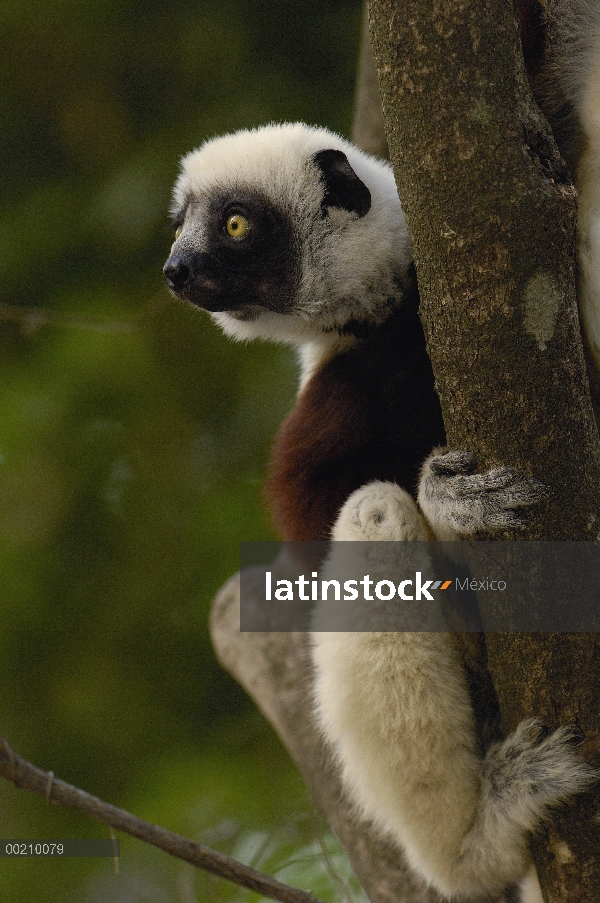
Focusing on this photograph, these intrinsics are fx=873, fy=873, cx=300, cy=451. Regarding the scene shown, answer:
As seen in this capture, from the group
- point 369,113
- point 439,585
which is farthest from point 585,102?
point 369,113

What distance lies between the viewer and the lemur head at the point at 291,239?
268 cm

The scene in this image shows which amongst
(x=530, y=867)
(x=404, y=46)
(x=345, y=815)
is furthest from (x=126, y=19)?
(x=530, y=867)

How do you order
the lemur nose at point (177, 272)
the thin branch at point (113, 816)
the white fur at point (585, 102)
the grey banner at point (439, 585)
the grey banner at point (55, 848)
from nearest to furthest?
the grey banner at point (439, 585) < the thin branch at point (113, 816) < the white fur at point (585, 102) < the lemur nose at point (177, 272) < the grey banner at point (55, 848)

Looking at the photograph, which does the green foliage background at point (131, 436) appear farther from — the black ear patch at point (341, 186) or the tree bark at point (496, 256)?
the tree bark at point (496, 256)

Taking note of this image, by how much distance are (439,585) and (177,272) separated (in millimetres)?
1215

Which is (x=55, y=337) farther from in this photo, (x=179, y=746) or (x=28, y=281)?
(x=179, y=746)

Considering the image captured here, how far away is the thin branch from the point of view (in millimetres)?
2098

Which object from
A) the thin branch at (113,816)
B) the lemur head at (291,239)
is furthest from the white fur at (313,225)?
the thin branch at (113,816)

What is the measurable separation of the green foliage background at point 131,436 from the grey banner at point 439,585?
0.68 m

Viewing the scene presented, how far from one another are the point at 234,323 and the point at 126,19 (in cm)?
222

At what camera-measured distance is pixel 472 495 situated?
6.56 feet

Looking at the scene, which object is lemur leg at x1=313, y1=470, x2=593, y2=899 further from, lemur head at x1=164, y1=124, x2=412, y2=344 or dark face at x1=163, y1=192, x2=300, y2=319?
dark face at x1=163, y1=192, x2=300, y2=319

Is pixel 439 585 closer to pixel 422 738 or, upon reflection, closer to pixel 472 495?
pixel 422 738

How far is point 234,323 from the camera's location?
302 centimetres
